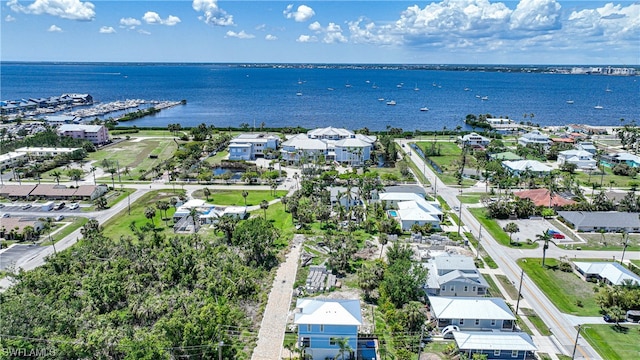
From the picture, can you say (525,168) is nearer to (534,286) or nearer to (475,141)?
(475,141)

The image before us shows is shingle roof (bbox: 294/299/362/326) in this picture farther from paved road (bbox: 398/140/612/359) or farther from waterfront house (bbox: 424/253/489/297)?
paved road (bbox: 398/140/612/359)

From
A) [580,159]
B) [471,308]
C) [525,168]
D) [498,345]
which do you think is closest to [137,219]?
[471,308]

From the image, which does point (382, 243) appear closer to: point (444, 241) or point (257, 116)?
point (444, 241)

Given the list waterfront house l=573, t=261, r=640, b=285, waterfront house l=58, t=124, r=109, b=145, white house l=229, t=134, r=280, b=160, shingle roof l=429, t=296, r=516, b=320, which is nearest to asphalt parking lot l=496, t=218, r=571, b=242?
waterfront house l=573, t=261, r=640, b=285

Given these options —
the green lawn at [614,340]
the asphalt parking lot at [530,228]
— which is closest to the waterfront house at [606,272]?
the green lawn at [614,340]

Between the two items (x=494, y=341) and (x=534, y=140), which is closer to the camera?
(x=494, y=341)

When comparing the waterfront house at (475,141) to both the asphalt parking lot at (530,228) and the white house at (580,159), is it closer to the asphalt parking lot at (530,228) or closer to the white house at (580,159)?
the white house at (580,159)

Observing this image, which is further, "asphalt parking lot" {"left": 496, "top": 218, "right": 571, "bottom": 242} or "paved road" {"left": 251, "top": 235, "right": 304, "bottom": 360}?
"asphalt parking lot" {"left": 496, "top": 218, "right": 571, "bottom": 242}

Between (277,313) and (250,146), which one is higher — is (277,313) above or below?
below
